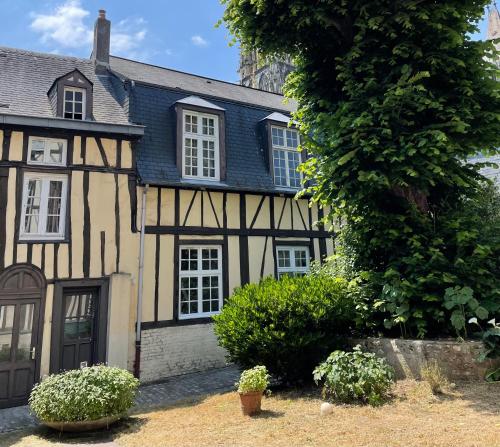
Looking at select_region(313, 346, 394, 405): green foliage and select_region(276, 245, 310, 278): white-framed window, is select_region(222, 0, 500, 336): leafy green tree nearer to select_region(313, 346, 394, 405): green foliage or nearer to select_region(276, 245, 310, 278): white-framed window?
select_region(313, 346, 394, 405): green foliage

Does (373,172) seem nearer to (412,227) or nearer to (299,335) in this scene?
(412,227)

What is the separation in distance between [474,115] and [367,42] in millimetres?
2177

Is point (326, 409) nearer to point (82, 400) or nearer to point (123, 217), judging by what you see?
point (82, 400)

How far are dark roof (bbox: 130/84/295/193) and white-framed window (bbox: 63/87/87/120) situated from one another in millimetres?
1140

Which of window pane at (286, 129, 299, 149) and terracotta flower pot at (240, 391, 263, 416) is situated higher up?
window pane at (286, 129, 299, 149)

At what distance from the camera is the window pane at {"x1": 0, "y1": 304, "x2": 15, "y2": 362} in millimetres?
7719

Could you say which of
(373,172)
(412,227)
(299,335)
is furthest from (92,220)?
(412,227)

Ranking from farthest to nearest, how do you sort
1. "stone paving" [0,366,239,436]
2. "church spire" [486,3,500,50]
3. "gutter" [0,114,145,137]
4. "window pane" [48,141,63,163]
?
"church spire" [486,3,500,50] → "window pane" [48,141,63,163] → "gutter" [0,114,145,137] → "stone paving" [0,366,239,436]

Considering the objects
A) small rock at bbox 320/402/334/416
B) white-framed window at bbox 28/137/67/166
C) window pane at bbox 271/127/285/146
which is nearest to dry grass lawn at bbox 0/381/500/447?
small rock at bbox 320/402/334/416

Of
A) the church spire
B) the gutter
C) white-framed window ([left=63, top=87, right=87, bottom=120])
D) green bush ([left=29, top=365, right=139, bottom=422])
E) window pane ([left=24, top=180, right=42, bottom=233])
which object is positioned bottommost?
green bush ([left=29, top=365, right=139, bottom=422])

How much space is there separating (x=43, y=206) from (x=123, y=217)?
164 cm

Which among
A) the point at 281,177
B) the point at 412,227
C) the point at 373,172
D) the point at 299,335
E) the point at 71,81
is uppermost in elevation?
the point at 71,81

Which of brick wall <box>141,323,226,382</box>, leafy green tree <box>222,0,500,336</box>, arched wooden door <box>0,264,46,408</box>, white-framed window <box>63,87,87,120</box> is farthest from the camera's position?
white-framed window <box>63,87,87,120</box>

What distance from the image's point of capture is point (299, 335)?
20.7ft
